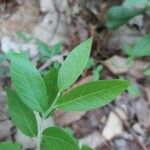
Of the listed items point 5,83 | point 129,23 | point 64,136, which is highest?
point 64,136

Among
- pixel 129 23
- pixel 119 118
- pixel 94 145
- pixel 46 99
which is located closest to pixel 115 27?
pixel 129 23

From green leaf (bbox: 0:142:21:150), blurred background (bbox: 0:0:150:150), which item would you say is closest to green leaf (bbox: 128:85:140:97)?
blurred background (bbox: 0:0:150:150)

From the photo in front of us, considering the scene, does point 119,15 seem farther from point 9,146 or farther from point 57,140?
point 57,140

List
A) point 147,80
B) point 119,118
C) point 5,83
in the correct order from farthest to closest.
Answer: point 147,80 < point 119,118 < point 5,83

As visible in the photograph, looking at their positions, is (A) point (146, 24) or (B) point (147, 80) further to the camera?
(A) point (146, 24)

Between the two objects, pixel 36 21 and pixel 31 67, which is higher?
pixel 31 67

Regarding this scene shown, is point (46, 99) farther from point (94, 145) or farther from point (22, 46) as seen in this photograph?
point (22, 46)

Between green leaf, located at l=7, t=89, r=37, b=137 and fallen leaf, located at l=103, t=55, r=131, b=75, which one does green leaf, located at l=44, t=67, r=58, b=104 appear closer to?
green leaf, located at l=7, t=89, r=37, b=137
